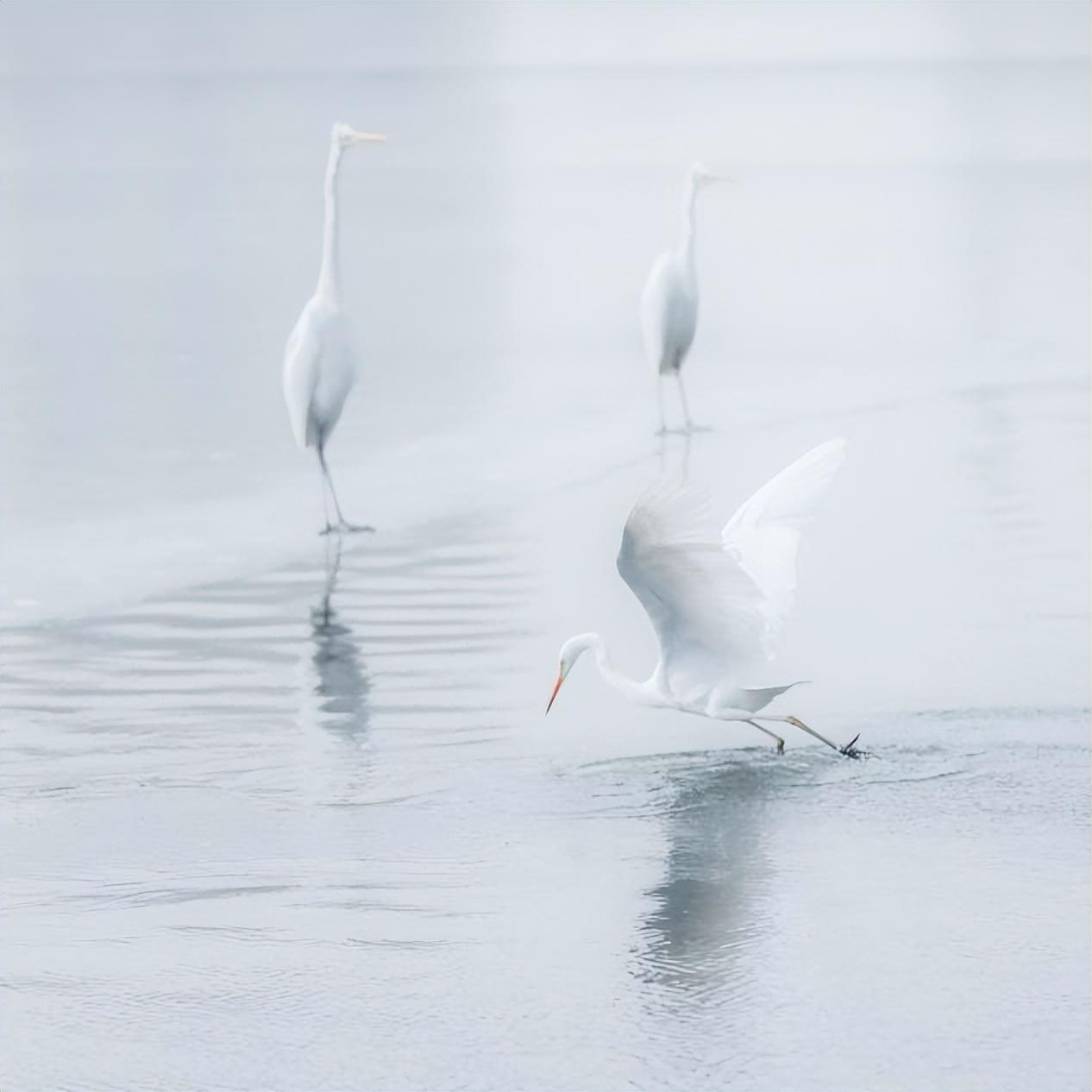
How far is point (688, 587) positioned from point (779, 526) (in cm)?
53

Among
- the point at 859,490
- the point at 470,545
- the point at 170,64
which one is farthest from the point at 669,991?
the point at 170,64

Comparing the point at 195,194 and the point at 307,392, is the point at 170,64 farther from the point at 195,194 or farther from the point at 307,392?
the point at 307,392

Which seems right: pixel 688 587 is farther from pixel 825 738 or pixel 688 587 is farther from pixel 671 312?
pixel 671 312

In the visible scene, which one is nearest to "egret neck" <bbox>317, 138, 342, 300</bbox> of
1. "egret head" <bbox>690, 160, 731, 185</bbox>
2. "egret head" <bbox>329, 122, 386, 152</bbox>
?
"egret head" <bbox>329, 122, 386, 152</bbox>

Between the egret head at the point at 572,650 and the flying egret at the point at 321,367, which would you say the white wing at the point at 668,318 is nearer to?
the flying egret at the point at 321,367

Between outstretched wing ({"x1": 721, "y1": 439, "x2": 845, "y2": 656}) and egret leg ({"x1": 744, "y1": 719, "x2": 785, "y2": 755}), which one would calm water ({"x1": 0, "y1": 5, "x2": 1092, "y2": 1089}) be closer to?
egret leg ({"x1": 744, "y1": 719, "x2": 785, "y2": 755})

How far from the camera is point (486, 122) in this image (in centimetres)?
6556

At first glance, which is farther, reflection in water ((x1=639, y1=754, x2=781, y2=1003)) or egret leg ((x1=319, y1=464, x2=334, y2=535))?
egret leg ((x1=319, y1=464, x2=334, y2=535))

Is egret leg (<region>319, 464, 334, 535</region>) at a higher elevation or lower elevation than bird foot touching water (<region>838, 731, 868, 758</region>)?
higher

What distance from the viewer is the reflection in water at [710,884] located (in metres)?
6.30

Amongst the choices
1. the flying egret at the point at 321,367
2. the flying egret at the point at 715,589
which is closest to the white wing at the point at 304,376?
the flying egret at the point at 321,367

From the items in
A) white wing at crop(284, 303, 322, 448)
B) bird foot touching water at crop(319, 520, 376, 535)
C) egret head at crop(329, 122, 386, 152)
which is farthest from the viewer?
egret head at crop(329, 122, 386, 152)

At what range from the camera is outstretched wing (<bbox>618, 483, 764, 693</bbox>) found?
7406 mm

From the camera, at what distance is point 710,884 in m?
6.92
